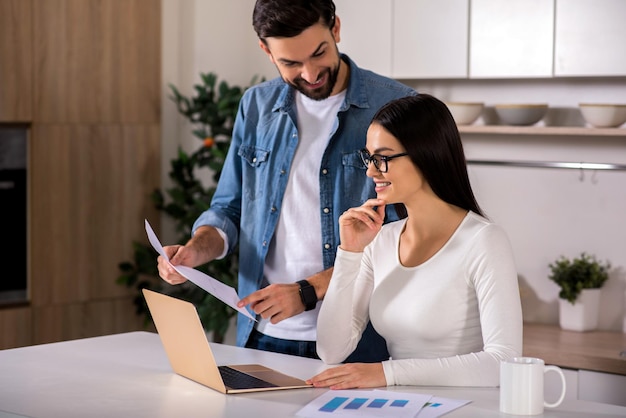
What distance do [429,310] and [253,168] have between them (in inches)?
31.1

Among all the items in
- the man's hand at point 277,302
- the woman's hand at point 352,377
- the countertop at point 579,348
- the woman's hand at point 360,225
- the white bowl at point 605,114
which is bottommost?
the countertop at point 579,348

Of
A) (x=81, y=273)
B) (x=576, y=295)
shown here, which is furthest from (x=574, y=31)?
(x=81, y=273)

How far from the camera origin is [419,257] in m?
2.35

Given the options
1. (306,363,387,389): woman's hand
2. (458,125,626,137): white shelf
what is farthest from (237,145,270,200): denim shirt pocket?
(458,125,626,137): white shelf

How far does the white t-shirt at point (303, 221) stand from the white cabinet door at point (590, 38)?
1518mm

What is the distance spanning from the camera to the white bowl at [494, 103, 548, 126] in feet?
13.2

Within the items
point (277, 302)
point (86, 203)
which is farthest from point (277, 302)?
point (86, 203)

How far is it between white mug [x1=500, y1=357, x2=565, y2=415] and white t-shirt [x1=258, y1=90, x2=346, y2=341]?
80 cm

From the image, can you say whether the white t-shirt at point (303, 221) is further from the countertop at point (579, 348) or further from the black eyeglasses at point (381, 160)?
the countertop at point (579, 348)

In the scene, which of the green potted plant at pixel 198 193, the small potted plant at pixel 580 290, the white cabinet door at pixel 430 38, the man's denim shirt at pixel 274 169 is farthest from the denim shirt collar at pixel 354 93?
the green potted plant at pixel 198 193

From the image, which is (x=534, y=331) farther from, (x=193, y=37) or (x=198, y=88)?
(x=193, y=37)

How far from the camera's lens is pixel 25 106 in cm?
433

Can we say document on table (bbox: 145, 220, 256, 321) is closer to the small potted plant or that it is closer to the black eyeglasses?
the black eyeglasses

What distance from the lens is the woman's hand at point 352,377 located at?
2.06 m
